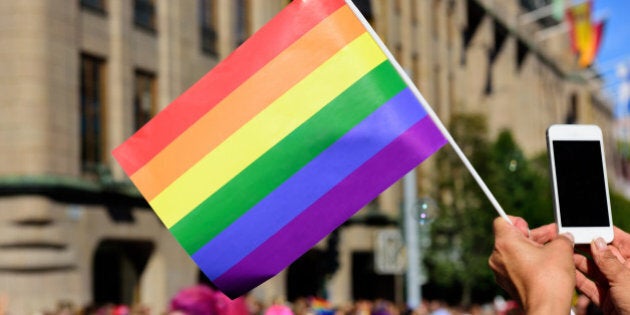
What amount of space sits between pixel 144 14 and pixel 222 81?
73.5 feet

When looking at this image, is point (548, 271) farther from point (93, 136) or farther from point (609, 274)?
point (93, 136)

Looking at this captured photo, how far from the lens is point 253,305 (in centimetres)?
2142

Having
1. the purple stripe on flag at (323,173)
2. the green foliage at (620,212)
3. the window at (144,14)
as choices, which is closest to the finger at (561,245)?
the purple stripe on flag at (323,173)

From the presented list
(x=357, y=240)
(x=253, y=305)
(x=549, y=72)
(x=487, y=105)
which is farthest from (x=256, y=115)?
(x=549, y=72)

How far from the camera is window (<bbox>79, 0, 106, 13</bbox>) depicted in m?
24.4

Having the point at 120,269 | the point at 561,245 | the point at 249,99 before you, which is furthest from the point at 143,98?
the point at 561,245

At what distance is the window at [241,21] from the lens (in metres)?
32.6

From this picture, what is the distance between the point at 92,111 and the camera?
985 inches

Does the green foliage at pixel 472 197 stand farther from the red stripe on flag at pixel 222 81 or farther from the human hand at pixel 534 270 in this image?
the human hand at pixel 534 270

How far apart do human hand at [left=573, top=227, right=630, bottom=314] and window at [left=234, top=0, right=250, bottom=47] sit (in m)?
29.0

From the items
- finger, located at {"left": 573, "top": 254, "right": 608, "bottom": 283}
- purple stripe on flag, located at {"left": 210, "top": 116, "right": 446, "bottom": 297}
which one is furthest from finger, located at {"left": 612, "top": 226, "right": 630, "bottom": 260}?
purple stripe on flag, located at {"left": 210, "top": 116, "right": 446, "bottom": 297}

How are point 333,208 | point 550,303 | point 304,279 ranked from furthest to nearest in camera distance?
point 304,279, point 333,208, point 550,303

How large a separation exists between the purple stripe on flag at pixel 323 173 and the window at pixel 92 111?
65.2 ft

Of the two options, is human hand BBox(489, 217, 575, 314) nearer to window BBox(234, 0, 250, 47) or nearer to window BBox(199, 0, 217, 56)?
window BBox(199, 0, 217, 56)
